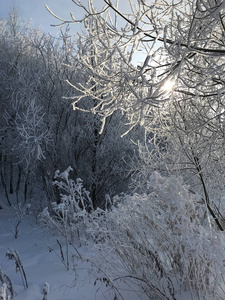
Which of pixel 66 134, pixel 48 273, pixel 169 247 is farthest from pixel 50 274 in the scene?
pixel 66 134

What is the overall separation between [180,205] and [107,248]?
1169mm

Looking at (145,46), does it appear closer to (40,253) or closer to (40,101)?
(40,253)

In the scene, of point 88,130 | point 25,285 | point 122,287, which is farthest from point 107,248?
point 88,130

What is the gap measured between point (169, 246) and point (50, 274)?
1647 millimetres

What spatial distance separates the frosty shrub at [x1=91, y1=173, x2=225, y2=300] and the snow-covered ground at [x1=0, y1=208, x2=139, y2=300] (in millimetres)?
323

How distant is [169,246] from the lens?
256 centimetres

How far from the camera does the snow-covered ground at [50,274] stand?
2.72 metres

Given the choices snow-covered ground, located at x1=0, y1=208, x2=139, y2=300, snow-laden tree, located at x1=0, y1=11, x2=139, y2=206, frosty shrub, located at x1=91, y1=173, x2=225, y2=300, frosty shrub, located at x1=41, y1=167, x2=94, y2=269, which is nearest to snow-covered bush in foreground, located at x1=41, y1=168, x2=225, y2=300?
frosty shrub, located at x1=91, y1=173, x2=225, y2=300

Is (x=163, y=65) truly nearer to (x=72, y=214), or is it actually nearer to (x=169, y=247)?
(x=169, y=247)

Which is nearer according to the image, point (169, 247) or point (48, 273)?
point (169, 247)

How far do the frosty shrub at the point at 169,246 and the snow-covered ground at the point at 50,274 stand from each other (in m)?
0.32

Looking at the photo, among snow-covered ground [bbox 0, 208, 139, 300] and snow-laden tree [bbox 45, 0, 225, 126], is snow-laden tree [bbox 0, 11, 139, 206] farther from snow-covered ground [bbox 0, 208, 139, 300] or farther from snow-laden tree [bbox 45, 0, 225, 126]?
snow-laden tree [bbox 45, 0, 225, 126]

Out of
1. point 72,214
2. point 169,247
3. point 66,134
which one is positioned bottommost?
point 72,214

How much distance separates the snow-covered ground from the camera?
2.72 m
